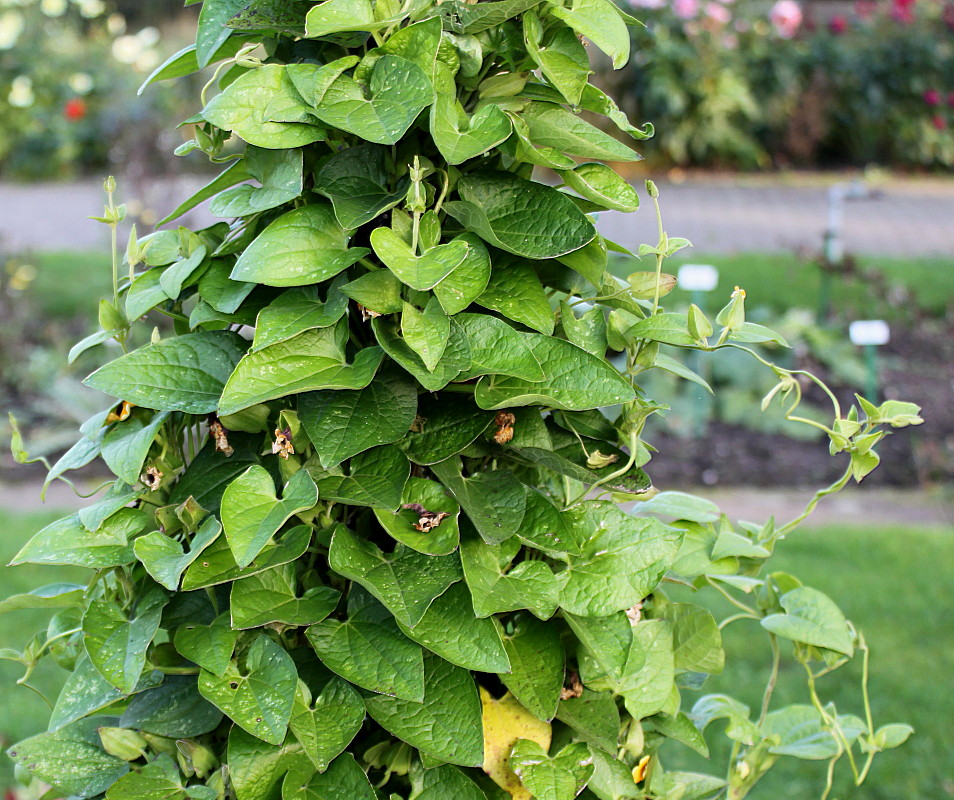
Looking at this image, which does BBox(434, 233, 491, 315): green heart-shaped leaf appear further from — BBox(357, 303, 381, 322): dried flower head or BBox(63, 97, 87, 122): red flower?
BBox(63, 97, 87, 122): red flower

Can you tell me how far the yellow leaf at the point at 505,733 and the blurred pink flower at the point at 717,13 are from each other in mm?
10370

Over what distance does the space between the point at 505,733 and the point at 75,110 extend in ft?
33.0

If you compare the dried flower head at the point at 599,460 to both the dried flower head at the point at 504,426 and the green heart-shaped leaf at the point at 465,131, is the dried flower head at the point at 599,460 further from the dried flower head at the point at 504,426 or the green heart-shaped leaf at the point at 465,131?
the green heart-shaped leaf at the point at 465,131

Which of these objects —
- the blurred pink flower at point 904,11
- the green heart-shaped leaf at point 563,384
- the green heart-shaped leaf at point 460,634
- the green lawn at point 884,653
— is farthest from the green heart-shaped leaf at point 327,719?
the blurred pink flower at point 904,11

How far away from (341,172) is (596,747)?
0.68 metres

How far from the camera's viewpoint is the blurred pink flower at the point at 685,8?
9.94 m

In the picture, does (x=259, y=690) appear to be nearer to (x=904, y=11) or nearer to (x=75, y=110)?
(x=75, y=110)

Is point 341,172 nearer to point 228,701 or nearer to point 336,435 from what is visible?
point 336,435

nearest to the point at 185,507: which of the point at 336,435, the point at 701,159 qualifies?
the point at 336,435

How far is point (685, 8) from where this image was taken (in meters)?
9.98

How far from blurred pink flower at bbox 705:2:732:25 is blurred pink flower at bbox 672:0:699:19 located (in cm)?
13

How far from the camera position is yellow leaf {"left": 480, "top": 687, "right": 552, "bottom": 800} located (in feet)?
3.53

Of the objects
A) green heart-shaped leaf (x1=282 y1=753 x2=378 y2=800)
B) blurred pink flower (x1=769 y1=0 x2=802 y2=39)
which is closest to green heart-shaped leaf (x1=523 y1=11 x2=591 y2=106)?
green heart-shaped leaf (x1=282 y1=753 x2=378 y2=800)

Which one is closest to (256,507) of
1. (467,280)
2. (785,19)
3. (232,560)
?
(232,560)
